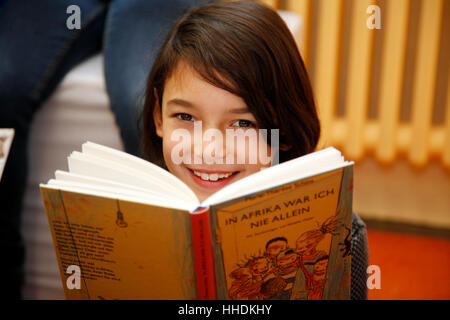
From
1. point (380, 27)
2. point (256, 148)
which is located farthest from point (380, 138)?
point (256, 148)

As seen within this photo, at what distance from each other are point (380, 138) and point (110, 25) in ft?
Result: 3.25

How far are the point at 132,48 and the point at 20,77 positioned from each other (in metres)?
0.23

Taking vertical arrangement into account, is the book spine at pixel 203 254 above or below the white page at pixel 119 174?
below

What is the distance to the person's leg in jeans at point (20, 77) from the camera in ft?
3.61

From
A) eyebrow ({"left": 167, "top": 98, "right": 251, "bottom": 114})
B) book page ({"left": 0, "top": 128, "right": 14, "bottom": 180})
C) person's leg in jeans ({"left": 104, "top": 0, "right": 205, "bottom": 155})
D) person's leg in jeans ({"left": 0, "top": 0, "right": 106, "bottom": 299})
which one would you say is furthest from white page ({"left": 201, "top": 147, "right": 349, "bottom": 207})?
person's leg in jeans ({"left": 0, "top": 0, "right": 106, "bottom": 299})

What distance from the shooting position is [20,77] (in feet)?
3.61

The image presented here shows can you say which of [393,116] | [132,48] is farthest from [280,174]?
[393,116]

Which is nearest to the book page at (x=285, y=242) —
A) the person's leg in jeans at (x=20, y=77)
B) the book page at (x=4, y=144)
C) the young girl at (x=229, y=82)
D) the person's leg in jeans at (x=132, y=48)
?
the young girl at (x=229, y=82)

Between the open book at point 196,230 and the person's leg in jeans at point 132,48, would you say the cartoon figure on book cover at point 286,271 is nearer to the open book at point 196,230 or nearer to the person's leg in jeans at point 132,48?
the open book at point 196,230

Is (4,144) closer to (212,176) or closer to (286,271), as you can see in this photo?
(212,176)

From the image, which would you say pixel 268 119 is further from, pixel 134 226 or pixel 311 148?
pixel 134 226

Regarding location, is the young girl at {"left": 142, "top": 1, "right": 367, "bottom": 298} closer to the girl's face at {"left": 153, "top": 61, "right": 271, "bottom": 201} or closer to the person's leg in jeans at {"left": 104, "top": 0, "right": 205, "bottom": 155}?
the girl's face at {"left": 153, "top": 61, "right": 271, "bottom": 201}

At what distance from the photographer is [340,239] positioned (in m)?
0.66

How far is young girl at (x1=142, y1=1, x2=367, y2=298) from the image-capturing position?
Result: 788 millimetres
